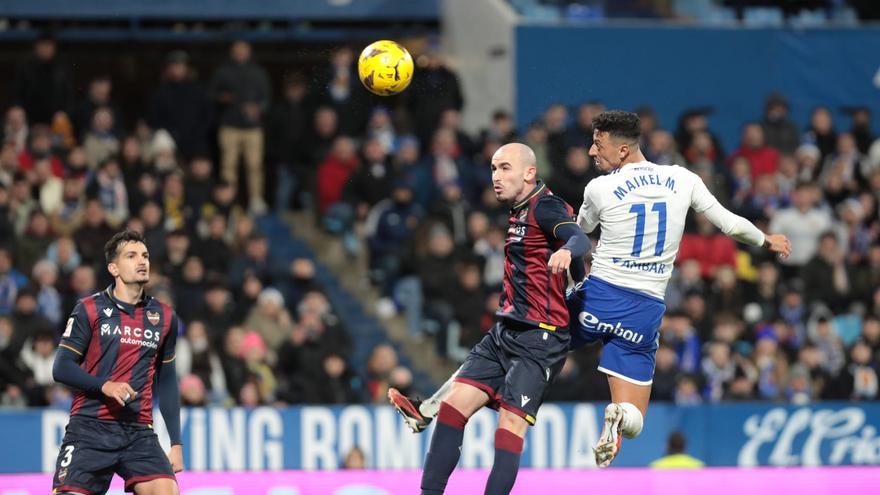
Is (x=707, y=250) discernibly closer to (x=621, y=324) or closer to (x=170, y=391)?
(x=621, y=324)

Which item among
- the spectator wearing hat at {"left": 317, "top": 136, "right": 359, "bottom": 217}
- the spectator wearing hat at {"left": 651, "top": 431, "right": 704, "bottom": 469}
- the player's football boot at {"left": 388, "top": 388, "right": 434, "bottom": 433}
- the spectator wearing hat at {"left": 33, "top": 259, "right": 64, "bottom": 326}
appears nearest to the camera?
the player's football boot at {"left": 388, "top": 388, "right": 434, "bottom": 433}

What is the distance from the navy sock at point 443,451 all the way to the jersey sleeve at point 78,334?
80.4 inches

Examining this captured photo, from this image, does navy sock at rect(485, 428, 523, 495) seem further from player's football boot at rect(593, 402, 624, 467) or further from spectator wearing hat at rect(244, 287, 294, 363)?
spectator wearing hat at rect(244, 287, 294, 363)

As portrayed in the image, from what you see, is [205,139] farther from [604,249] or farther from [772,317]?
[604,249]

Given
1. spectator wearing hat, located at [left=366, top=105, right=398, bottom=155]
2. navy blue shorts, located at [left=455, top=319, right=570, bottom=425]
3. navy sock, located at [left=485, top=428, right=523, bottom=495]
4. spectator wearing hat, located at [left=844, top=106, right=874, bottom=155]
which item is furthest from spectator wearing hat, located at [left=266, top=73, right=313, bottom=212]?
navy sock, located at [left=485, top=428, right=523, bottom=495]

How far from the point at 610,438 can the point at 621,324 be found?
0.69 metres

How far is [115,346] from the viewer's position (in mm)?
9023

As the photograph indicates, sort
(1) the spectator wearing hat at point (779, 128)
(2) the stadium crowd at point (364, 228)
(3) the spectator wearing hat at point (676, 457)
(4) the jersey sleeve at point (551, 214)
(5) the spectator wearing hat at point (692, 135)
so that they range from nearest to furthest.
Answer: (4) the jersey sleeve at point (551, 214) → (3) the spectator wearing hat at point (676, 457) → (2) the stadium crowd at point (364, 228) → (5) the spectator wearing hat at point (692, 135) → (1) the spectator wearing hat at point (779, 128)

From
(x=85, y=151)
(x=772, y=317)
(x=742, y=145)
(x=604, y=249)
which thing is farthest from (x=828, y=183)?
(x=604, y=249)

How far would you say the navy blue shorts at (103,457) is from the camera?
8.94 metres

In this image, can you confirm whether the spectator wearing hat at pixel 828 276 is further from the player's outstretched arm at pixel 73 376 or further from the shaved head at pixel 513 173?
the player's outstretched arm at pixel 73 376

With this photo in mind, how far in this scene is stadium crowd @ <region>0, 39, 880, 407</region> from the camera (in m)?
15.9

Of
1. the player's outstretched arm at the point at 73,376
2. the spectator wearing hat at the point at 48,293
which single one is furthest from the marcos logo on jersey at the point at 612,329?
the spectator wearing hat at the point at 48,293

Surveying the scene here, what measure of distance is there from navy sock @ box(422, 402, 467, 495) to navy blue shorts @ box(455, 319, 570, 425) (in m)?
0.23
